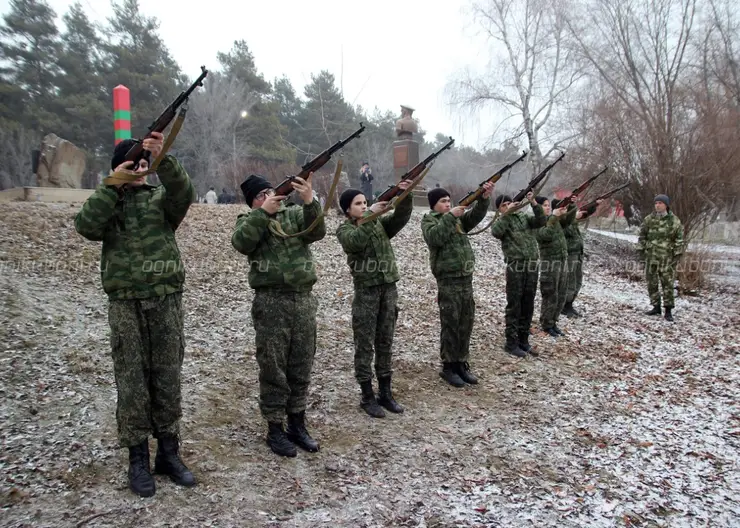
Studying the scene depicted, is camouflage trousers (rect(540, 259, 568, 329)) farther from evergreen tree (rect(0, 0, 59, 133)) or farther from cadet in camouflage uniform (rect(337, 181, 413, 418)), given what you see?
evergreen tree (rect(0, 0, 59, 133))

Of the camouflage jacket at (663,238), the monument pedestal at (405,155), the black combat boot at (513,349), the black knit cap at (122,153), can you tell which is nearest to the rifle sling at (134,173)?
the black knit cap at (122,153)

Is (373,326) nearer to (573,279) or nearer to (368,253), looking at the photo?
(368,253)

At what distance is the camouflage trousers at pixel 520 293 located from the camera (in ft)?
19.6

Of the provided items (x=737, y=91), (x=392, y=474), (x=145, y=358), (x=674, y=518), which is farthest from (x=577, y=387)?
(x=737, y=91)

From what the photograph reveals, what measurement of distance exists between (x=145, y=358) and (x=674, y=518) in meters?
3.32

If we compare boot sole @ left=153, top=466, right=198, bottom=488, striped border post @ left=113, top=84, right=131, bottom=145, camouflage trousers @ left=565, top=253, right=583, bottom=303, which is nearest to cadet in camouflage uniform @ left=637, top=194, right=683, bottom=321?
camouflage trousers @ left=565, top=253, right=583, bottom=303

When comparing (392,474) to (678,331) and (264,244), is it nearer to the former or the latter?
(264,244)

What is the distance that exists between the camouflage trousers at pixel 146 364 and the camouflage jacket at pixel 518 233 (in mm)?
4117

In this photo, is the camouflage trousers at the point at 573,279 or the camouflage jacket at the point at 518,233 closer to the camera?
the camouflage jacket at the point at 518,233

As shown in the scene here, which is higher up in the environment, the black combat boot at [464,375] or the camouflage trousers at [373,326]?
the camouflage trousers at [373,326]

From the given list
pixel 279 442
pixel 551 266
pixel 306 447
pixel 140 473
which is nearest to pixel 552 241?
pixel 551 266

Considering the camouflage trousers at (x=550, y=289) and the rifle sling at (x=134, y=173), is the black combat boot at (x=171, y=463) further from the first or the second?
the camouflage trousers at (x=550, y=289)

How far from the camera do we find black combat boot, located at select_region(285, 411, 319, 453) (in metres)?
3.62

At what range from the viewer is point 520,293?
601 cm
